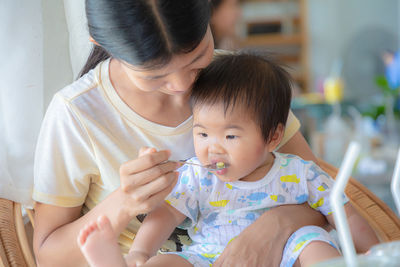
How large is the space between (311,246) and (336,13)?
21.3 feet

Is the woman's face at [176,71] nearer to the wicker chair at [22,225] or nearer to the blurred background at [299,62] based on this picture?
the blurred background at [299,62]

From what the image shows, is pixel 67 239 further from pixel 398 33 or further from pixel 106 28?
pixel 398 33

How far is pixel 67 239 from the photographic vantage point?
1.12 metres

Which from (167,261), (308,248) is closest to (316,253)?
(308,248)

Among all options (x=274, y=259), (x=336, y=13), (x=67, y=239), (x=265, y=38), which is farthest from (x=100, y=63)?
(x=336, y=13)

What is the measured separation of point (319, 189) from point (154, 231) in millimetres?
392

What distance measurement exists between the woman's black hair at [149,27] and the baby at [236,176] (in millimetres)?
193

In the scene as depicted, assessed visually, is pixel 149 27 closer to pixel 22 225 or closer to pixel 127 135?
pixel 127 135

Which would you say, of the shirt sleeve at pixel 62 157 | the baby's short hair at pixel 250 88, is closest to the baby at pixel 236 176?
the baby's short hair at pixel 250 88

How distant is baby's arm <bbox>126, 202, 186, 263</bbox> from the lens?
1047mm

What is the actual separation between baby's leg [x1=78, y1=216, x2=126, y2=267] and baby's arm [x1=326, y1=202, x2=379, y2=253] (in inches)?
21.5

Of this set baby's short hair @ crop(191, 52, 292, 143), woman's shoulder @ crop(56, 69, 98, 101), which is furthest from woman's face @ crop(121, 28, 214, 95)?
woman's shoulder @ crop(56, 69, 98, 101)

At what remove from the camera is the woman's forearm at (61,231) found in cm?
108

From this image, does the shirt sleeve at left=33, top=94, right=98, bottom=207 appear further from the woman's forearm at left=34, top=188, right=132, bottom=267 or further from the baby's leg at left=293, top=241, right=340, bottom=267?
the baby's leg at left=293, top=241, right=340, bottom=267
